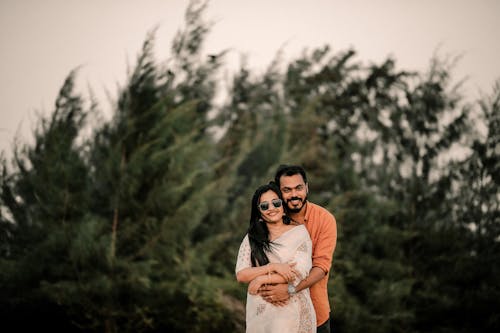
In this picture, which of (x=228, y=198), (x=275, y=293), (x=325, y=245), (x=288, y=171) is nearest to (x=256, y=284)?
(x=275, y=293)

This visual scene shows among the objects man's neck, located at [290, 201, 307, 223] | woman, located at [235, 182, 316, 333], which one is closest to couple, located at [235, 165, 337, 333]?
woman, located at [235, 182, 316, 333]

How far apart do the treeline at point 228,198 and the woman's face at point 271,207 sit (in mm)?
7110

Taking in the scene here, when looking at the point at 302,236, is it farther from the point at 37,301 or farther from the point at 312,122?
the point at 312,122

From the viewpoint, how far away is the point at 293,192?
3309 millimetres

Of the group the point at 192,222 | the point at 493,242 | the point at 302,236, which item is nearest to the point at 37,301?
the point at 192,222

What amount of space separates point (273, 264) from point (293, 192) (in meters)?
0.60

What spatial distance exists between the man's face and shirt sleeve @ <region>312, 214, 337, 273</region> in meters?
0.24

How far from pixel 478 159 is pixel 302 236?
40.0 ft

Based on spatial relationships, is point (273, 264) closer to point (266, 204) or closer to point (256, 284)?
point (256, 284)

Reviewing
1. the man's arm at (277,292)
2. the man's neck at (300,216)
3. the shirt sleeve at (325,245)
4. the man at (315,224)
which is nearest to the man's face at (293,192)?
the man at (315,224)

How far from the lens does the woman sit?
9.38 feet

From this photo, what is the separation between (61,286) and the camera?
30.5 feet

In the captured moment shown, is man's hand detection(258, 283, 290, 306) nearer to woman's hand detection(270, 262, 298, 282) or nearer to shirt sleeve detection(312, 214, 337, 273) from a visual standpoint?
woman's hand detection(270, 262, 298, 282)

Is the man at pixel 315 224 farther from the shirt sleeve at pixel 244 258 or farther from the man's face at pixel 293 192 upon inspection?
the shirt sleeve at pixel 244 258
